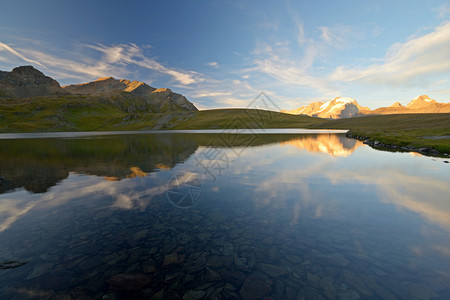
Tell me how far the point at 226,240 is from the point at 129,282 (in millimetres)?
4982

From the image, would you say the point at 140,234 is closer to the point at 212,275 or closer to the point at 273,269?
the point at 212,275

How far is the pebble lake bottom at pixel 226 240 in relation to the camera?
8.01 m

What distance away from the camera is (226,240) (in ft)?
37.0

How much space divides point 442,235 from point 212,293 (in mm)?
13413

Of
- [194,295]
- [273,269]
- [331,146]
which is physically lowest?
[331,146]

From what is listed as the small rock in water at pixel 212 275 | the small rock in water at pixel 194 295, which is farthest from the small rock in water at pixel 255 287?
the small rock in water at pixel 194 295

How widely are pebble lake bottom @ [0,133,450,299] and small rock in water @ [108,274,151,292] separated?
4 centimetres

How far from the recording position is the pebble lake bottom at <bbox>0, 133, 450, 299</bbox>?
8008mm

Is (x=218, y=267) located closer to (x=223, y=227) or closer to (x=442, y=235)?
(x=223, y=227)

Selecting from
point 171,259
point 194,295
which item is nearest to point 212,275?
point 194,295

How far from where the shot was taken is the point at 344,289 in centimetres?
790

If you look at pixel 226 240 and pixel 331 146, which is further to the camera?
pixel 331 146

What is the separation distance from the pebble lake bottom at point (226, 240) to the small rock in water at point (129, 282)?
0.14 feet

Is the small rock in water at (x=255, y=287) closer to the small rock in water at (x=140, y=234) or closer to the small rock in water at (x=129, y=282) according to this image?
the small rock in water at (x=129, y=282)
